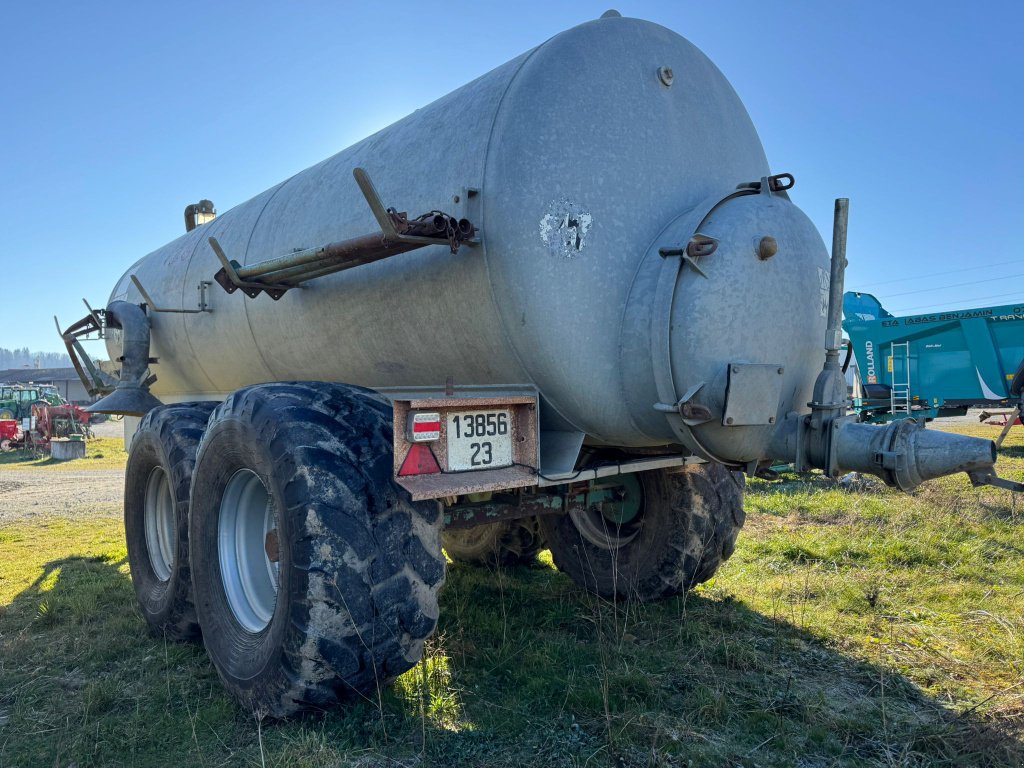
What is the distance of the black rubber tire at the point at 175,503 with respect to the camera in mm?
4027

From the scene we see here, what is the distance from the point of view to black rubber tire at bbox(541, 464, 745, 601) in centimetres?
424

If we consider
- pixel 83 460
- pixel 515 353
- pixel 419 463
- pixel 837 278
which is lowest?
pixel 83 460

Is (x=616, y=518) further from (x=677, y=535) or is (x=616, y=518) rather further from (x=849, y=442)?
(x=849, y=442)

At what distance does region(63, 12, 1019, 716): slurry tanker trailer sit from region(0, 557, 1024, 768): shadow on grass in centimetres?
26

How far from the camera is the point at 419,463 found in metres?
2.79

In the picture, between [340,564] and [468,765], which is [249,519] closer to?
[340,564]

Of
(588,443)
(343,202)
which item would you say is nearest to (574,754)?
(588,443)

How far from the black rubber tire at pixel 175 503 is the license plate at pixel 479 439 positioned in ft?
6.51

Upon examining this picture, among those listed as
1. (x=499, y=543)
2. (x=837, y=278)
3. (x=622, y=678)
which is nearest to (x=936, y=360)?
(x=499, y=543)

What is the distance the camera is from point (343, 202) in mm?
3814

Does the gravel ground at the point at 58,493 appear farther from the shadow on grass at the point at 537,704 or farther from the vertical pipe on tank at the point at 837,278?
the vertical pipe on tank at the point at 837,278

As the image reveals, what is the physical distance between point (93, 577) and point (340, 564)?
3971mm

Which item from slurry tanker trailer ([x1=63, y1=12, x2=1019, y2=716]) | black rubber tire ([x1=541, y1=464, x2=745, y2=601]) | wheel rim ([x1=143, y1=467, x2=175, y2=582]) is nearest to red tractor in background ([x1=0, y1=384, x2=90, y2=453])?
wheel rim ([x1=143, y1=467, x2=175, y2=582])

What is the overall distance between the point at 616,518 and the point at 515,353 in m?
1.86
